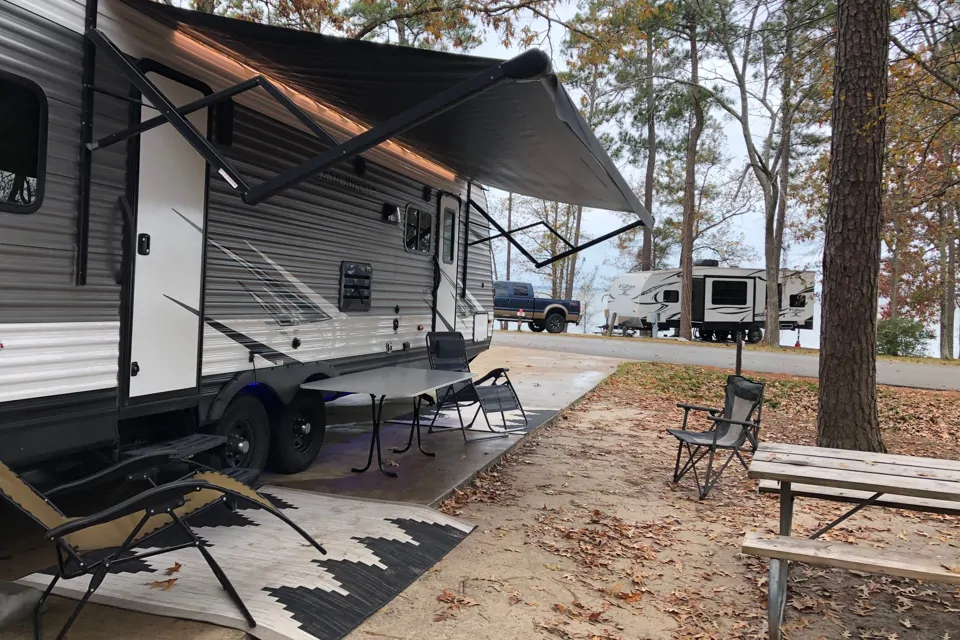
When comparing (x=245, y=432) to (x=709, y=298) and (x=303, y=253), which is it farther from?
(x=709, y=298)

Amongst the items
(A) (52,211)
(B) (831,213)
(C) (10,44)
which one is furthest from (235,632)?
(B) (831,213)

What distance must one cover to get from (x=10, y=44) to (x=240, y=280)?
1689mm

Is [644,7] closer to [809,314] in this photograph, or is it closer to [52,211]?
[52,211]

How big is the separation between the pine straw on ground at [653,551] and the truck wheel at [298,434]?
3.93 feet

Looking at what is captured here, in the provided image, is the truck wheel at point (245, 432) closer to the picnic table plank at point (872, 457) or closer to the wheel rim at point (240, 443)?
the wheel rim at point (240, 443)

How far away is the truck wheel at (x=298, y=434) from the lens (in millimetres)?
4625

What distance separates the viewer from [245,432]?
432 cm

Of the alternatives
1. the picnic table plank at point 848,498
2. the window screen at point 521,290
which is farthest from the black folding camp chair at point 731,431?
A: the window screen at point 521,290

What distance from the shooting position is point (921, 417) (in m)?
7.92

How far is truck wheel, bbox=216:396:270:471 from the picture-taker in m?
4.09

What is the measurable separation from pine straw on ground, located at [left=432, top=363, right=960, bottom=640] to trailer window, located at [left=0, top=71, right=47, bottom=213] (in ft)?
7.98

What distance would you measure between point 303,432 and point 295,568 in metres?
1.89

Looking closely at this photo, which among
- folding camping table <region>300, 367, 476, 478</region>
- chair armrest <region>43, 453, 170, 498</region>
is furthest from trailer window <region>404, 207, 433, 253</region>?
chair armrest <region>43, 453, 170, 498</region>

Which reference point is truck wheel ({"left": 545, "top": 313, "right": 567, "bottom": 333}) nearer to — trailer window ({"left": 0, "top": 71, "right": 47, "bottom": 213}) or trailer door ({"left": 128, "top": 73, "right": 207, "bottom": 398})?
trailer door ({"left": 128, "top": 73, "right": 207, "bottom": 398})
